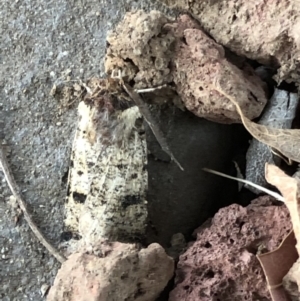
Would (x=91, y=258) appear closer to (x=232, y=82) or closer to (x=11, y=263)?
(x=11, y=263)

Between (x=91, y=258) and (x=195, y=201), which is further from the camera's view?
(x=195, y=201)

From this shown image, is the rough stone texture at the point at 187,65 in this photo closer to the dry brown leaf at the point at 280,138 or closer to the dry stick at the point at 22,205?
the dry brown leaf at the point at 280,138

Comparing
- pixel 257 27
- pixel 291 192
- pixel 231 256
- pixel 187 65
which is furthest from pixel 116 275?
pixel 257 27

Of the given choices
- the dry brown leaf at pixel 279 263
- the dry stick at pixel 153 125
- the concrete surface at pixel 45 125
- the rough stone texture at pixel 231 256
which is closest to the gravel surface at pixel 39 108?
the concrete surface at pixel 45 125

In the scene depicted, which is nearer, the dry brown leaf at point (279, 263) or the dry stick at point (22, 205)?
the dry brown leaf at point (279, 263)

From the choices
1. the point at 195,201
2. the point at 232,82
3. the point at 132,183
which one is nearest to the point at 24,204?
the point at 132,183

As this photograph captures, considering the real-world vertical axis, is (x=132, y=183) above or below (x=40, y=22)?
below

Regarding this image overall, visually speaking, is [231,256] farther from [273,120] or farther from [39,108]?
[39,108]
